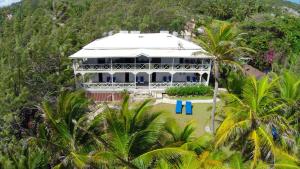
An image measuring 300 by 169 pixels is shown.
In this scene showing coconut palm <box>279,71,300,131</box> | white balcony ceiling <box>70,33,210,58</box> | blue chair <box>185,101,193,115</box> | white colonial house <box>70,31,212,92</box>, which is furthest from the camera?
white colonial house <box>70,31,212,92</box>

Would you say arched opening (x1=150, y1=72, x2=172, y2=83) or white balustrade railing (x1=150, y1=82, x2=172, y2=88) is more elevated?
arched opening (x1=150, y1=72, x2=172, y2=83)

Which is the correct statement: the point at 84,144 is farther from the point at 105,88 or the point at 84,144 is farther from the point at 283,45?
the point at 283,45

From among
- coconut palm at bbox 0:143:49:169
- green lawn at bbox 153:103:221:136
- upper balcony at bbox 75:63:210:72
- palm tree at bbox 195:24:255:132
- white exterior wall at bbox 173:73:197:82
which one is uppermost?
palm tree at bbox 195:24:255:132

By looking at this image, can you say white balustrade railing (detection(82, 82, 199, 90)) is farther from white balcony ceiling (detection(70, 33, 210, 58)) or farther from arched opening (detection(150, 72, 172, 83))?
white balcony ceiling (detection(70, 33, 210, 58))

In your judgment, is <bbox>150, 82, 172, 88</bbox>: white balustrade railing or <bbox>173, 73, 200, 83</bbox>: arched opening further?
<bbox>173, 73, 200, 83</bbox>: arched opening

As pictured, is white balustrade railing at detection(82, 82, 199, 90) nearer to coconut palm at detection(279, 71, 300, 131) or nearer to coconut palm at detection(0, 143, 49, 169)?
coconut palm at detection(279, 71, 300, 131)

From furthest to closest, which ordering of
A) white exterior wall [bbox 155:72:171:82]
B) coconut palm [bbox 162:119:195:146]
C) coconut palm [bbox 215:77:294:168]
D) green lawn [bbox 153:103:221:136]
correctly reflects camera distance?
white exterior wall [bbox 155:72:171:82]
green lawn [bbox 153:103:221:136]
coconut palm [bbox 215:77:294:168]
coconut palm [bbox 162:119:195:146]

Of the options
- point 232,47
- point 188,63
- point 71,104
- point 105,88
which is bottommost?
point 105,88

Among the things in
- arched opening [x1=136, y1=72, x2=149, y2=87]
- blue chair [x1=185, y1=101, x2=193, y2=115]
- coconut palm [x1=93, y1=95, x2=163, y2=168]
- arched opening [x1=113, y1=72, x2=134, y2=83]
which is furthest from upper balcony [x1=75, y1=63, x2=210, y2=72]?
coconut palm [x1=93, y1=95, x2=163, y2=168]

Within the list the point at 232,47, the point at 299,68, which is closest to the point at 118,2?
the point at 299,68
